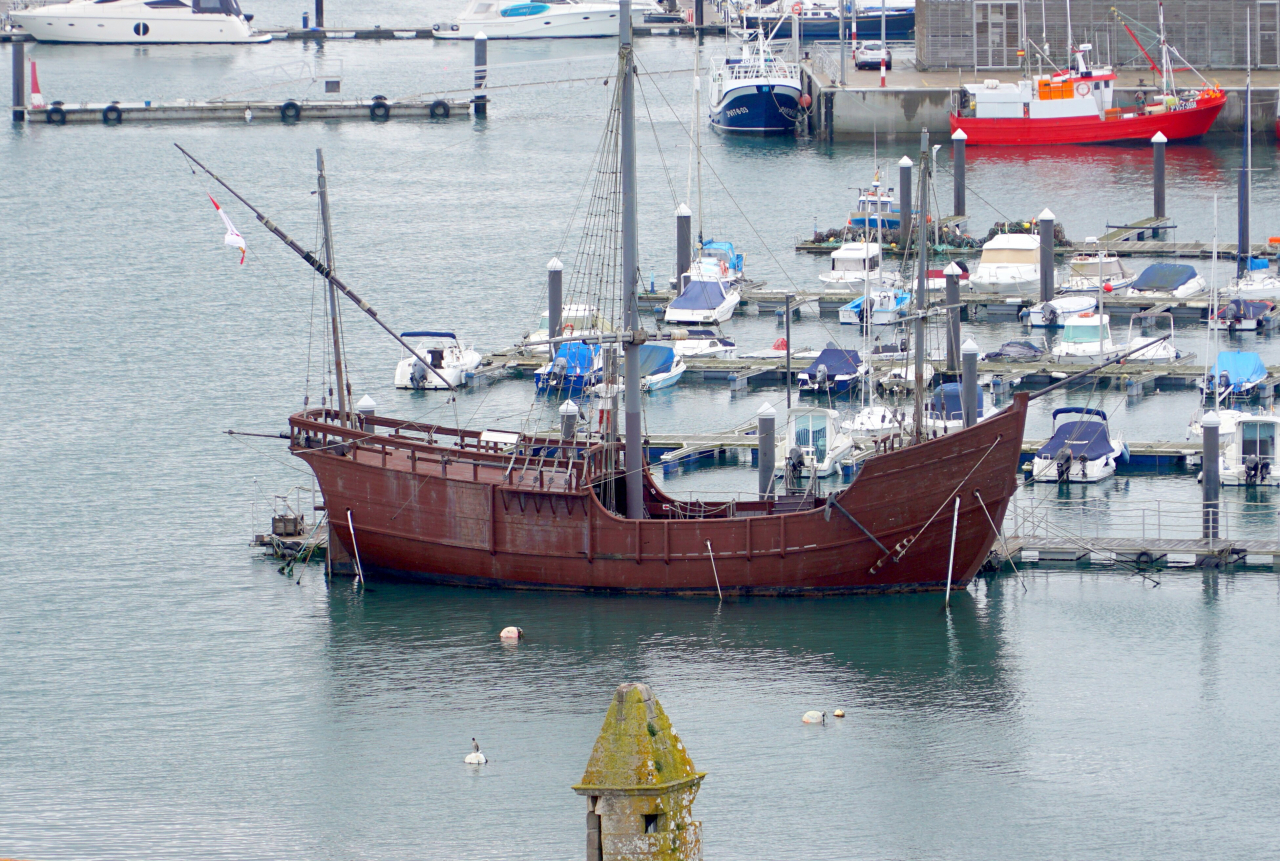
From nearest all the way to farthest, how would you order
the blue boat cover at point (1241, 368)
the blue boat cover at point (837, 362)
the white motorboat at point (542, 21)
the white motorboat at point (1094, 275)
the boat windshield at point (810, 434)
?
the boat windshield at point (810, 434) → the blue boat cover at point (1241, 368) → the blue boat cover at point (837, 362) → the white motorboat at point (1094, 275) → the white motorboat at point (542, 21)

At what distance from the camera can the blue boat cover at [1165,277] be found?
67750 mm

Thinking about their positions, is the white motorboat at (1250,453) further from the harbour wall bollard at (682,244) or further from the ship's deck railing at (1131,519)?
the harbour wall bollard at (682,244)

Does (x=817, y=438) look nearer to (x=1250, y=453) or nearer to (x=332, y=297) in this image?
(x=1250, y=453)

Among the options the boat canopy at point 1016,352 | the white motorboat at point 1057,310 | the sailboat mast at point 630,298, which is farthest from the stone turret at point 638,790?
the white motorboat at point 1057,310

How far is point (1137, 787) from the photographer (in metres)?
34.2

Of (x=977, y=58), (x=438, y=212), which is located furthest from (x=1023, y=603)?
(x=977, y=58)

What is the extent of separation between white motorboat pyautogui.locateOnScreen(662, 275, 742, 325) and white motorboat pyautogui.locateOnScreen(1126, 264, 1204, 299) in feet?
37.0

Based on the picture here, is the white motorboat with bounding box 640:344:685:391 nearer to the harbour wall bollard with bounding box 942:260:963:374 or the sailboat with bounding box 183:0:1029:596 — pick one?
the harbour wall bollard with bounding box 942:260:963:374

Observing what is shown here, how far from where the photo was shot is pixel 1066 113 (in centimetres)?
10038

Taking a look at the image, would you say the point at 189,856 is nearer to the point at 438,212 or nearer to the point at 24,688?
the point at 24,688

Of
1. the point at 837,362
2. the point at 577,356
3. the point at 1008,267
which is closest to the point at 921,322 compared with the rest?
the point at 837,362

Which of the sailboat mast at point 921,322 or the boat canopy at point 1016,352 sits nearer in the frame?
the sailboat mast at point 921,322

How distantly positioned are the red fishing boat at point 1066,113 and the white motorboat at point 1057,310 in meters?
→ 35.9

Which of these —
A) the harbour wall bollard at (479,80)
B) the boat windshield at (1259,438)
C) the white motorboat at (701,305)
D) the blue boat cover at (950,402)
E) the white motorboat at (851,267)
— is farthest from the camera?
the harbour wall bollard at (479,80)
